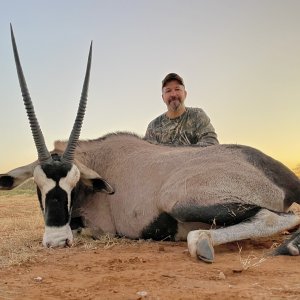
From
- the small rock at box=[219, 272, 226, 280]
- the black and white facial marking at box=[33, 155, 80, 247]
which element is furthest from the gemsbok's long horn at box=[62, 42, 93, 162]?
the small rock at box=[219, 272, 226, 280]

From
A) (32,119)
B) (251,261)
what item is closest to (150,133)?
(32,119)

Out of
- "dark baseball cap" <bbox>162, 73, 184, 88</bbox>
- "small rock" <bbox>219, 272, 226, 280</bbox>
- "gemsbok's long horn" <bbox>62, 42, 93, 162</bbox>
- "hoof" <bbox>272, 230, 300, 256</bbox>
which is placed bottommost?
"hoof" <bbox>272, 230, 300, 256</bbox>

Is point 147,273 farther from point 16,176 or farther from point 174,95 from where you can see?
point 174,95

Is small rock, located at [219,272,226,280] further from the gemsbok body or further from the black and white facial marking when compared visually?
the black and white facial marking

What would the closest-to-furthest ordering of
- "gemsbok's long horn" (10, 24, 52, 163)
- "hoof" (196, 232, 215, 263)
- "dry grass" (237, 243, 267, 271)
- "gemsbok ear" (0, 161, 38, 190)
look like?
1. "dry grass" (237, 243, 267, 271)
2. "hoof" (196, 232, 215, 263)
3. "gemsbok's long horn" (10, 24, 52, 163)
4. "gemsbok ear" (0, 161, 38, 190)

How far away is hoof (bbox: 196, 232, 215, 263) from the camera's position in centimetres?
389

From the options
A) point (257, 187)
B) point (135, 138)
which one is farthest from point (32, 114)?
point (257, 187)

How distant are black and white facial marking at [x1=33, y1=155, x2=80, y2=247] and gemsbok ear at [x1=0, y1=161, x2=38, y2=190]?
0.35 m

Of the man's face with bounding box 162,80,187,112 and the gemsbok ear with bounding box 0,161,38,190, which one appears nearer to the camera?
the gemsbok ear with bounding box 0,161,38,190

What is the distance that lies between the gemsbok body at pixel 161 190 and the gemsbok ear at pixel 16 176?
0.04ft

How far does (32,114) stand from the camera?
591 centimetres

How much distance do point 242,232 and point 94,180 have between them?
217 centimetres

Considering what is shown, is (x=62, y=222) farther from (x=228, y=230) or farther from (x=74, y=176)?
(x=228, y=230)

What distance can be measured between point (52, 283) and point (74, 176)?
2.26m
